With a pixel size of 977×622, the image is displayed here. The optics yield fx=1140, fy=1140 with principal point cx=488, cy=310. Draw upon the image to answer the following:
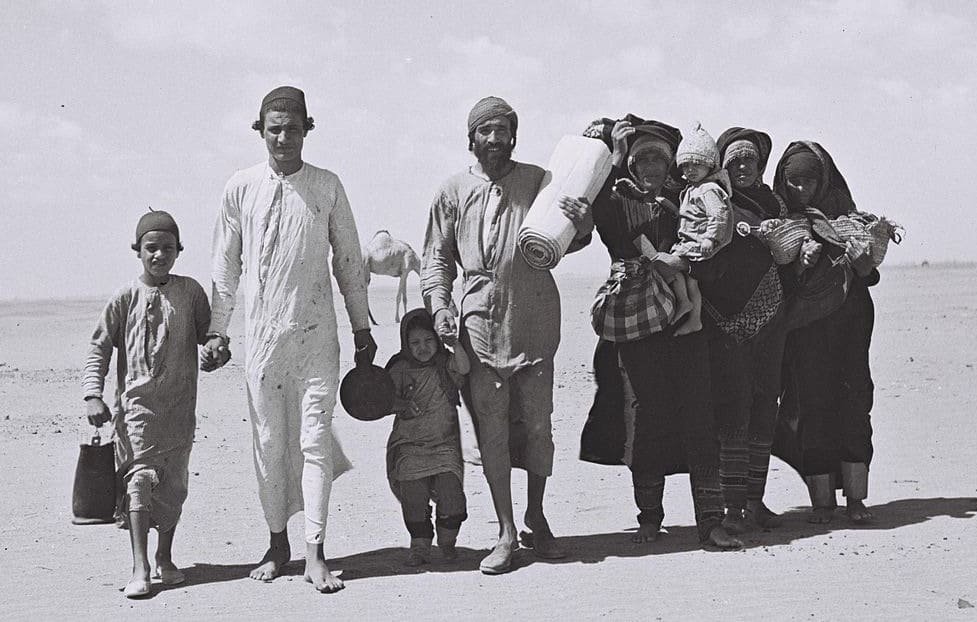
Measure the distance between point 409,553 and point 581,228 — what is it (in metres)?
1.96

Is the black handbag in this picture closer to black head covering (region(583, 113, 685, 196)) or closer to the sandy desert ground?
the sandy desert ground

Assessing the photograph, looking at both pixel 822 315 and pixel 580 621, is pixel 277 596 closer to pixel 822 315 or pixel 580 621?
pixel 580 621

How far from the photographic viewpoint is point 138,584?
5402 millimetres

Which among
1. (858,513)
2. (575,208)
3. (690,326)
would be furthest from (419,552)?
(858,513)

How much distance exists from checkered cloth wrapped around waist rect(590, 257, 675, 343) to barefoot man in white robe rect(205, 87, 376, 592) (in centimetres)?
135

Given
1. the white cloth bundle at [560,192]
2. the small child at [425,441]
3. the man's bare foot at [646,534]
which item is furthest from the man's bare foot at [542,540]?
the white cloth bundle at [560,192]

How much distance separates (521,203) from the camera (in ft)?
19.1

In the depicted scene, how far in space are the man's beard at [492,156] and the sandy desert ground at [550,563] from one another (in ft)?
6.69

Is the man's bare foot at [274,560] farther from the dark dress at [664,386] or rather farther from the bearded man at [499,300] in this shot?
the dark dress at [664,386]

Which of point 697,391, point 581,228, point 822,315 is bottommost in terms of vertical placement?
point 697,391

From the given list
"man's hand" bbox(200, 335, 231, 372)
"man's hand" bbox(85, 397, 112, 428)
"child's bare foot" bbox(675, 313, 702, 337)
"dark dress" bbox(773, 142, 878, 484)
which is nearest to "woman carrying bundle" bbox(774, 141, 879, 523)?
"dark dress" bbox(773, 142, 878, 484)

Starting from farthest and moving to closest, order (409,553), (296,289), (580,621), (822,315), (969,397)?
(969,397)
(822,315)
(409,553)
(296,289)
(580,621)

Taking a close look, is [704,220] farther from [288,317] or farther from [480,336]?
[288,317]

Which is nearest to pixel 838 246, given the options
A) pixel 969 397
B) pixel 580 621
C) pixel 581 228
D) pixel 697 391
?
pixel 697 391
